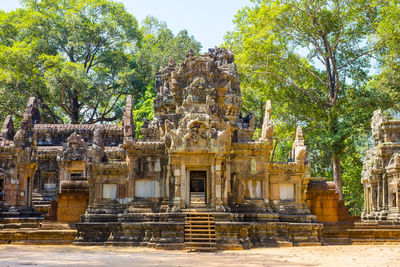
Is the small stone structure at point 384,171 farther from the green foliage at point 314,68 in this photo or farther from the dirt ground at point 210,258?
the dirt ground at point 210,258

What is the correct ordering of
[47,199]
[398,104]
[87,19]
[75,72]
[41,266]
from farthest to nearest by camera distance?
[87,19], [75,72], [398,104], [47,199], [41,266]

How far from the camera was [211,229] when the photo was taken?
17.2m

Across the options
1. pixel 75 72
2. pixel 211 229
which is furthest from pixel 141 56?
pixel 211 229

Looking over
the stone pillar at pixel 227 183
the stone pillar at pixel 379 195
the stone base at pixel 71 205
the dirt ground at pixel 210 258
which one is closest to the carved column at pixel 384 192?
the stone pillar at pixel 379 195

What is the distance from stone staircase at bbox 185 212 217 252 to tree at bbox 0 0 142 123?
908 inches

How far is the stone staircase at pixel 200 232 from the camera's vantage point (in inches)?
654

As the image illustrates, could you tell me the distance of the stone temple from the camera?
58.0 ft

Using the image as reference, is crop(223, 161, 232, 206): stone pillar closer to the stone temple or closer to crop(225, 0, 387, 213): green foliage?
the stone temple

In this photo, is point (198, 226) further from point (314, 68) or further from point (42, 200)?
point (314, 68)

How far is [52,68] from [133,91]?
7.13 m

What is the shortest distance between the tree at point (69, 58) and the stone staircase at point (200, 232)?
23.1m

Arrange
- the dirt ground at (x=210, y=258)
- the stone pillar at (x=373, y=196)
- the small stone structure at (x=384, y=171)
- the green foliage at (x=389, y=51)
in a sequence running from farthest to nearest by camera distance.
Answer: the green foliage at (x=389, y=51) < the stone pillar at (x=373, y=196) < the small stone structure at (x=384, y=171) < the dirt ground at (x=210, y=258)

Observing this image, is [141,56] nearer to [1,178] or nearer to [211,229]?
[1,178]

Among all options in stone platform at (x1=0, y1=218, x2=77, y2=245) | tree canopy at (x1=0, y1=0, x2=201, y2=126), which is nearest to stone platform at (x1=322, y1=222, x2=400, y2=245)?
stone platform at (x1=0, y1=218, x2=77, y2=245)
